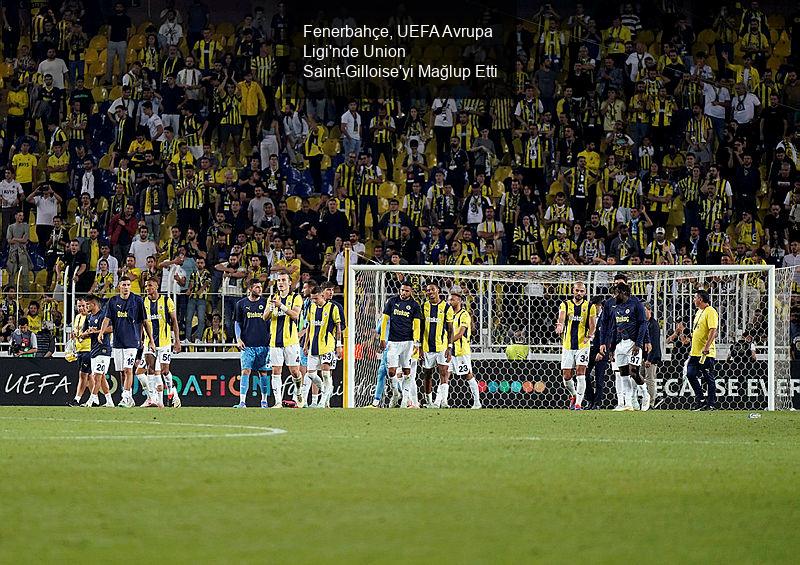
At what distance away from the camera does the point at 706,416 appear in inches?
574

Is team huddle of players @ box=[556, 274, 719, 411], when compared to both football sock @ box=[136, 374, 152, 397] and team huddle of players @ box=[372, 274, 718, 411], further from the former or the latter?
football sock @ box=[136, 374, 152, 397]

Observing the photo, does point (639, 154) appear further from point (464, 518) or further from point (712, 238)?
point (464, 518)

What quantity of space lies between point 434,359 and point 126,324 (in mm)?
4170

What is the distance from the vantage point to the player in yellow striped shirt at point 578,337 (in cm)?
1891

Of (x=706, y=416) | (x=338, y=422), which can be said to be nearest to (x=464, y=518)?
(x=338, y=422)

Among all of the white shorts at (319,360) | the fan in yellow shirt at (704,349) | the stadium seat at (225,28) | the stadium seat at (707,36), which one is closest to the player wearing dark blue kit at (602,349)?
the fan in yellow shirt at (704,349)

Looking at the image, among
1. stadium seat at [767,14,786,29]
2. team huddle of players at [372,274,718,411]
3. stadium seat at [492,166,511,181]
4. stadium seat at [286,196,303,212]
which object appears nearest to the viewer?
team huddle of players at [372,274,718,411]

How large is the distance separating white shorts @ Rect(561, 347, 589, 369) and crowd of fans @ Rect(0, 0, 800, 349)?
276 cm

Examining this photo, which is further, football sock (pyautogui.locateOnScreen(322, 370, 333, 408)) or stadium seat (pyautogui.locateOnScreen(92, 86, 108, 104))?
stadium seat (pyautogui.locateOnScreen(92, 86, 108, 104))

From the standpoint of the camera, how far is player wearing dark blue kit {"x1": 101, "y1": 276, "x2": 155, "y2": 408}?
18.5 m

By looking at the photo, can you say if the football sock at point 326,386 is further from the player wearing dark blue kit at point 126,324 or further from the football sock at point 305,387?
the player wearing dark blue kit at point 126,324

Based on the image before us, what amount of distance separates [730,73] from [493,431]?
14.4m

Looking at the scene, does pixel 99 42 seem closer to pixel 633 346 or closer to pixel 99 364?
pixel 99 364

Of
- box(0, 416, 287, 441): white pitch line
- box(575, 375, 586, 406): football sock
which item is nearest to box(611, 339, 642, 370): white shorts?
box(575, 375, 586, 406): football sock
